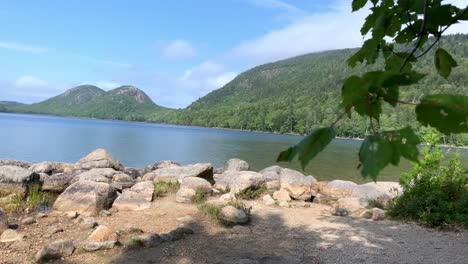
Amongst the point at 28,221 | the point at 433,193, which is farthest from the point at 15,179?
the point at 433,193

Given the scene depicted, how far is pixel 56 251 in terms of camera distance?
762cm

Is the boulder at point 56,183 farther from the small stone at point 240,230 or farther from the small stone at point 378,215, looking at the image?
the small stone at point 378,215

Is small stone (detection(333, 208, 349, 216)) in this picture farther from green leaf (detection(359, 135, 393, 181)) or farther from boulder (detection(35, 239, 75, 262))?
green leaf (detection(359, 135, 393, 181))

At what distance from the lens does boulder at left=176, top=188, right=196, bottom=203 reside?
12.6 m

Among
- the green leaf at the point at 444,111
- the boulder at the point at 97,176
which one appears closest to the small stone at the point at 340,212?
the boulder at the point at 97,176

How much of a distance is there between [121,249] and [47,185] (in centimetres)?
892

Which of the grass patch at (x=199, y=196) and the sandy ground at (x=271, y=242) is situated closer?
the sandy ground at (x=271, y=242)

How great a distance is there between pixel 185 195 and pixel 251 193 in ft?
8.18

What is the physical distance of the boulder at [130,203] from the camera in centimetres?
1161

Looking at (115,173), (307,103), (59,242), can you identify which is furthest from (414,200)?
(307,103)

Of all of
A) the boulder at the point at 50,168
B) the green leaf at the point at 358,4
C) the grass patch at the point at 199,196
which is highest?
the green leaf at the point at 358,4

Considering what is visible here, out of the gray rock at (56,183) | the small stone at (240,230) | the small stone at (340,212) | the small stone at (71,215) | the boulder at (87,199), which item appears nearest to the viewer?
the small stone at (240,230)

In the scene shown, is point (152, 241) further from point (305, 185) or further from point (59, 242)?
point (305, 185)

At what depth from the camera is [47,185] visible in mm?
15328
